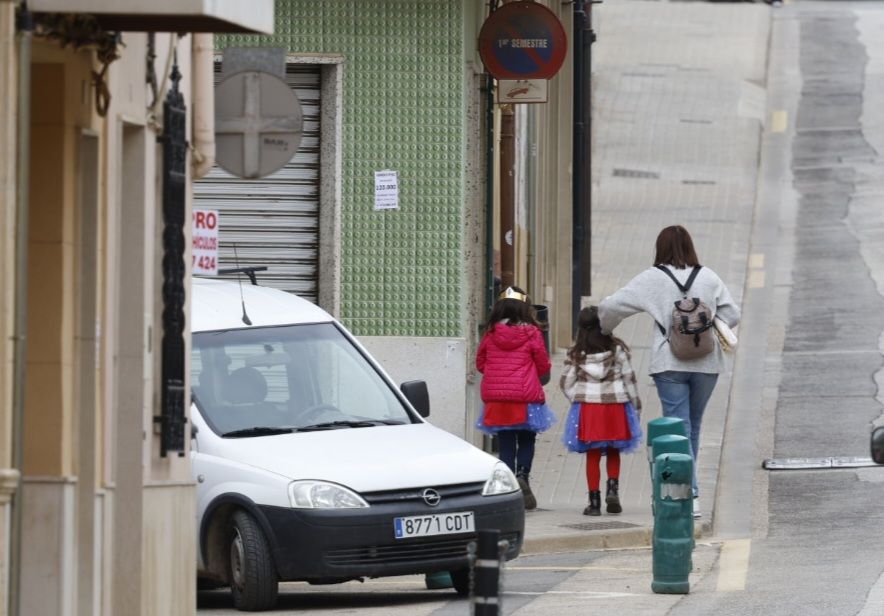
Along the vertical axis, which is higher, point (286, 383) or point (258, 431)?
point (286, 383)

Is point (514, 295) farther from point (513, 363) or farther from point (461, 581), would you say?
point (461, 581)

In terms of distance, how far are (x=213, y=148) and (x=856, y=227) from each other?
20.4 meters

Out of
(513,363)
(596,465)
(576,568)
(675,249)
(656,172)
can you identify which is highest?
(656,172)

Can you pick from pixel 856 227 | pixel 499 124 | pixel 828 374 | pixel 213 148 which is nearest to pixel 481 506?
pixel 213 148

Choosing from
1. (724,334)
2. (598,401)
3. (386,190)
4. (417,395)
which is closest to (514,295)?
(598,401)

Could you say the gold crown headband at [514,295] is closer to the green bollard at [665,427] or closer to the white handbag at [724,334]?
the white handbag at [724,334]

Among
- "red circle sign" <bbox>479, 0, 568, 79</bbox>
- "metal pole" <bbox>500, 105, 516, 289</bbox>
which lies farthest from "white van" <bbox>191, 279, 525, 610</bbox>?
"metal pole" <bbox>500, 105, 516, 289</bbox>

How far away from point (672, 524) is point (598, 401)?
11.0ft

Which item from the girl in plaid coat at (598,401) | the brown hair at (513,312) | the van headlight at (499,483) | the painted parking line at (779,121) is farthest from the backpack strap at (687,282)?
the painted parking line at (779,121)

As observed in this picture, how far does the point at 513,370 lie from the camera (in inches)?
587

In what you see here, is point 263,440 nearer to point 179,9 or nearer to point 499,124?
point 179,9

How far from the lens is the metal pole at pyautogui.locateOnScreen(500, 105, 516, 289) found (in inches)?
716

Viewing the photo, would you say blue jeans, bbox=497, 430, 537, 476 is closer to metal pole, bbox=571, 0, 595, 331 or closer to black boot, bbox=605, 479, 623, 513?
black boot, bbox=605, 479, 623, 513

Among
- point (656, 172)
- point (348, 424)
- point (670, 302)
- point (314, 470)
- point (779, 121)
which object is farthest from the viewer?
point (779, 121)
